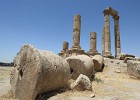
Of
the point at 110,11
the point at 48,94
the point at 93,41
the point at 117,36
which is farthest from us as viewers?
the point at 117,36

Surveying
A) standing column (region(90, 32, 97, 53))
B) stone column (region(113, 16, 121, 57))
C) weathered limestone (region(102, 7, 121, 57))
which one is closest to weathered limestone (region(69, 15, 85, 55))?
standing column (region(90, 32, 97, 53))

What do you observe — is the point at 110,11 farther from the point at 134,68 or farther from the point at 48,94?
the point at 48,94

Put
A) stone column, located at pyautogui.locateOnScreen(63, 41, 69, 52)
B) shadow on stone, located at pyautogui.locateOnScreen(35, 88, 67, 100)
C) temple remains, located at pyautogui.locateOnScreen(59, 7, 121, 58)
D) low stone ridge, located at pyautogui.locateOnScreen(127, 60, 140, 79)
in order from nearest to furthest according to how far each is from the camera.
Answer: shadow on stone, located at pyautogui.locateOnScreen(35, 88, 67, 100), low stone ridge, located at pyautogui.locateOnScreen(127, 60, 140, 79), temple remains, located at pyautogui.locateOnScreen(59, 7, 121, 58), stone column, located at pyautogui.locateOnScreen(63, 41, 69, 52)

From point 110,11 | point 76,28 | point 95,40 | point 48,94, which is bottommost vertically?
point 48,94

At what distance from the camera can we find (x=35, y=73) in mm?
5285

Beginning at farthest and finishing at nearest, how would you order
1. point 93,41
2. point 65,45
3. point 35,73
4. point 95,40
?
1. point 65,45
2. point 95,40
3. point 93,41
4. point 35,73

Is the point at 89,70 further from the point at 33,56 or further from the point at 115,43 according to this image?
the point at 115,43

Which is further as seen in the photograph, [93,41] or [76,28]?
[93,41]

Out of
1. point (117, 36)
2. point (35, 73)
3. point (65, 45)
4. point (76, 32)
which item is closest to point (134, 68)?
point (35, 73)

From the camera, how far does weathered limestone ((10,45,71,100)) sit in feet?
17.3

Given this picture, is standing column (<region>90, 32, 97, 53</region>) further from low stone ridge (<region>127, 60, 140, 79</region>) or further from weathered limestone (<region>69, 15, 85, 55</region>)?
low stone ridge (<region>127, 60, 140, 79</region>)

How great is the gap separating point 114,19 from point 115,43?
3181 mm

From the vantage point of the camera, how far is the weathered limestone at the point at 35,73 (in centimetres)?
528

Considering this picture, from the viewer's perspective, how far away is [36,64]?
5379 millimetres
